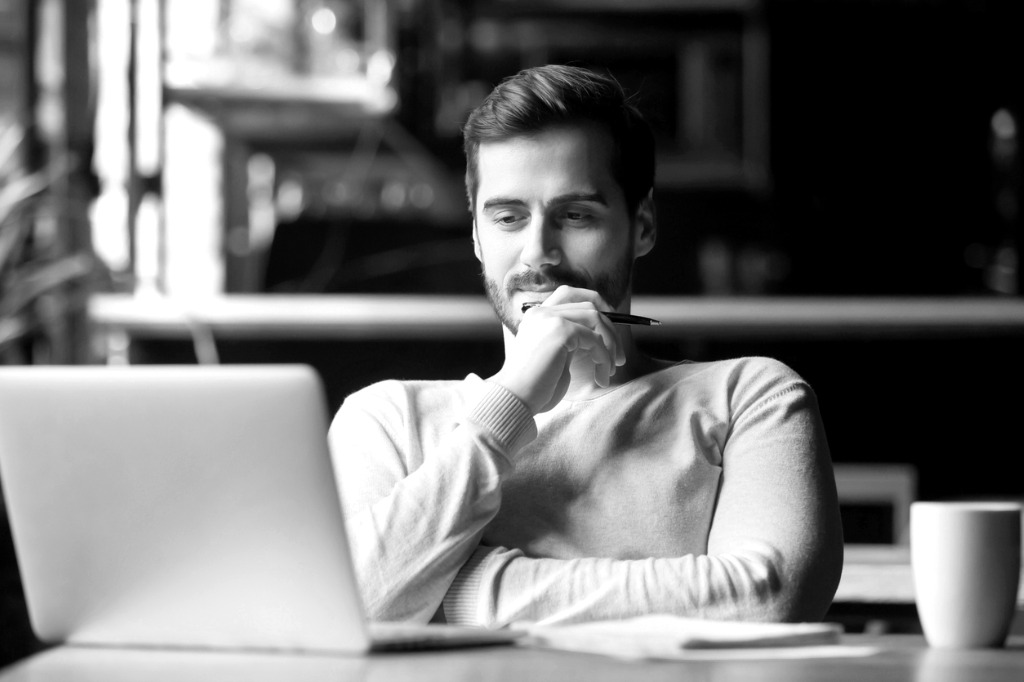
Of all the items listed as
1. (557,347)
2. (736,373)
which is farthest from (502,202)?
(736,373)

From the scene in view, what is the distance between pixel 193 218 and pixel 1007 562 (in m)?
3.22

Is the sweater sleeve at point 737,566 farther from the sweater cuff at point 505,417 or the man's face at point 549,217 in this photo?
the man's face at point 549,217

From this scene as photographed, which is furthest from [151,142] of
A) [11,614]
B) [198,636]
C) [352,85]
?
[198,636]

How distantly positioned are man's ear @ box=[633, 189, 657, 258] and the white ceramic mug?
22.1 inches

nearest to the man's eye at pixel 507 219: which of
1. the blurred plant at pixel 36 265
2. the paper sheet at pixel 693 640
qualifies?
the paper sheet at pixel 693 640

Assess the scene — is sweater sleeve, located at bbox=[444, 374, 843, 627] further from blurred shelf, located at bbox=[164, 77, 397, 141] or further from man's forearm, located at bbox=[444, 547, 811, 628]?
blurred shelf, located at bbox=[164, 77, 397, 141]

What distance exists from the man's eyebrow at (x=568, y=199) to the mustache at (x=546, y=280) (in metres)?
0.07

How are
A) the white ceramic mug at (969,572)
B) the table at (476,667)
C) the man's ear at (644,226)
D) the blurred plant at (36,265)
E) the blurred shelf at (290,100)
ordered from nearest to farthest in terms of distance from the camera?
the table at (476,667) → the white ceramic mug at (969,572) → the man's ear at (644,226) → the blurred plant at (36,265) → the blurred shelf at (290,100)

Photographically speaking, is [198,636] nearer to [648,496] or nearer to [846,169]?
[648,496]

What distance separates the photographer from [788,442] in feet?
4.43

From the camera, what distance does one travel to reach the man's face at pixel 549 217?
1451 mm

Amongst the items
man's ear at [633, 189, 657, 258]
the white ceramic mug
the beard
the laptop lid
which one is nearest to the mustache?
the beard

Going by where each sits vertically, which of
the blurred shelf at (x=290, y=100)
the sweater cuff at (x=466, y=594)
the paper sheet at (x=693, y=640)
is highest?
the blurred shelf at (x=290, y=100)

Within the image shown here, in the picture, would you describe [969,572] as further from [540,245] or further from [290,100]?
[290,100]
